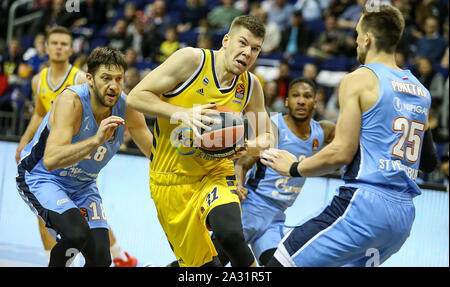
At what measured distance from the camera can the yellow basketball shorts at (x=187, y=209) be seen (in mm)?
4094

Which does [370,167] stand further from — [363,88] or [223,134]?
[223,134]

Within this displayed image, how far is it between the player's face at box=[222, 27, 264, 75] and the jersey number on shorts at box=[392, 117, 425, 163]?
1.24m

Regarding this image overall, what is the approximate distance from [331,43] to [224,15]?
2468mm

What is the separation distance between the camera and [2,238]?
724cm

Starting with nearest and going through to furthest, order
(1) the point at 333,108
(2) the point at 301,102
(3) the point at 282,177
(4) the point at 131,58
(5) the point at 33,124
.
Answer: (3) the point at 282,177 < (2) the point at 301,102 < (5) the point at 33,124 < (1) the point at 333,108 < (4) the point at 131,58

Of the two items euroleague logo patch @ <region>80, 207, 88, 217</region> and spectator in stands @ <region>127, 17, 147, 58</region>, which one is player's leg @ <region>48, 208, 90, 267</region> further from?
spectator in stands @ <region>127, 17, 147, 58</region>

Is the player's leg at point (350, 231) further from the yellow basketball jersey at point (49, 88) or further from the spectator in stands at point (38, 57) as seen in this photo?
the spectator in stands at point (38, 57)

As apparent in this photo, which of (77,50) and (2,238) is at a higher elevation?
(77,50)

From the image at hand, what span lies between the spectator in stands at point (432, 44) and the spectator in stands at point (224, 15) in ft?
12.1

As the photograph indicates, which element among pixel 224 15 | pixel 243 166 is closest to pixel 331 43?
pixel 224 15

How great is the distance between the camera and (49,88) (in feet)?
19.9
